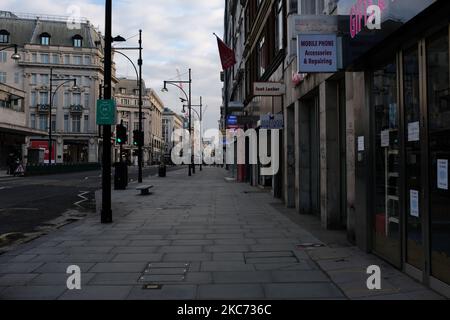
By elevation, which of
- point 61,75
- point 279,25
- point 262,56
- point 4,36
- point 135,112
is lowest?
point 279,25

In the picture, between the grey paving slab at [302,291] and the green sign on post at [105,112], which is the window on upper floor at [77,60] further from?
the grey paving slab at [302,291]

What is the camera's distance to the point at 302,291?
5695mm

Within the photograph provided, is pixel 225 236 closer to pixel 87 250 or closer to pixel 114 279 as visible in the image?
pixel 87 250

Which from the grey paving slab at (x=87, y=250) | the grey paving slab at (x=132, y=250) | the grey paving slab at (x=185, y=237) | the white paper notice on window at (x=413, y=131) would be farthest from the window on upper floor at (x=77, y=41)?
the white paper notice on window at (x=413, y=131)

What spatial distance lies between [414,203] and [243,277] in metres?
2.27

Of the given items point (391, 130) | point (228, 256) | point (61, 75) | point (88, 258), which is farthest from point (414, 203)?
point (61, 75)

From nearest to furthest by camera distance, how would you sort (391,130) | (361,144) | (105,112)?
(391,130) < (361,144) < (105,112)

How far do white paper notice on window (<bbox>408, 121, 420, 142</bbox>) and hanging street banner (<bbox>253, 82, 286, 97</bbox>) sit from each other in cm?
970

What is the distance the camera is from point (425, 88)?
580cm

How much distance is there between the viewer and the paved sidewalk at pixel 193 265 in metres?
5.68

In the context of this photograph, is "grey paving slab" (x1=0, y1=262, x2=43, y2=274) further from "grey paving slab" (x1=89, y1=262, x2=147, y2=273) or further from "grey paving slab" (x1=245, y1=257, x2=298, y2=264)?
"grey paving slab" (x1=245, y1=257, x2=298, y2=264)

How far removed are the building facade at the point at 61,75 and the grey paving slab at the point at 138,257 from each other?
8878 centimetres

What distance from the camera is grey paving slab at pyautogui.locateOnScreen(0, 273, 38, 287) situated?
20.3 feet
